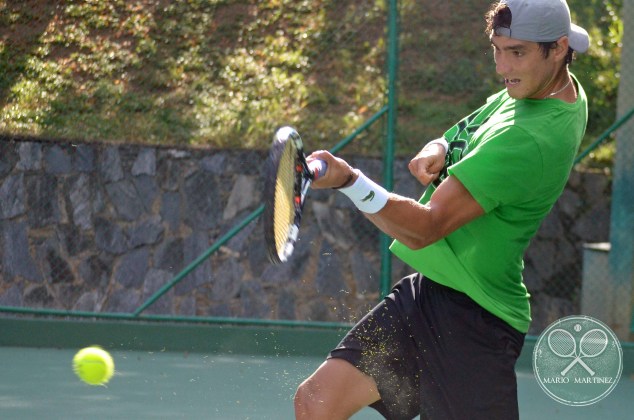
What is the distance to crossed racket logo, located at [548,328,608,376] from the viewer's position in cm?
574

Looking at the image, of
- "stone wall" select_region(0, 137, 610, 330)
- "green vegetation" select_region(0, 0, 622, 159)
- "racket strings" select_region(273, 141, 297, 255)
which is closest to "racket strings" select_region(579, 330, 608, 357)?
"stone wall" select_region(0, 137, 610, 330)

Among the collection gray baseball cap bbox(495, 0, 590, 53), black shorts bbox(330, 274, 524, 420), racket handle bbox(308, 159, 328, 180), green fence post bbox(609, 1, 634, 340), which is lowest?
green fence post bbox(609, 1, 634, 340)

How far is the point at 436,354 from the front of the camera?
117 inches

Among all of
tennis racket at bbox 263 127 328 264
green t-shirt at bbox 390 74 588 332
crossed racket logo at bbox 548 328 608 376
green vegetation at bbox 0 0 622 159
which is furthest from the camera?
green vegetation at bbox 0 0 622 159

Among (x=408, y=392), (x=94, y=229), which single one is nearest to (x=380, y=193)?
(x=408, y=392)

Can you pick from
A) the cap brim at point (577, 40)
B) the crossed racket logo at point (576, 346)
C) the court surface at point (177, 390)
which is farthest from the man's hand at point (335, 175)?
the crossed racket logo at point (576, 346)

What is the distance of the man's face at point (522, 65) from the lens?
2.76 metres

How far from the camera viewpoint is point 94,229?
7.12 m

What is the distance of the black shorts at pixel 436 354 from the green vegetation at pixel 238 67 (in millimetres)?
4430

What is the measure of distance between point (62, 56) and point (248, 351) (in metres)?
2.69

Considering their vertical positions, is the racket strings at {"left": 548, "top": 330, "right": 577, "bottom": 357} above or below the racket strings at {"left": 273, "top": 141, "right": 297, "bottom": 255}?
below

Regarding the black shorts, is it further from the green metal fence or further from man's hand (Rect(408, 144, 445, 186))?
the green metal fence

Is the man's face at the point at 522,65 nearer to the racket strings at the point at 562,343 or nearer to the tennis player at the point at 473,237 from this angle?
the tennis player at the point at 473,237

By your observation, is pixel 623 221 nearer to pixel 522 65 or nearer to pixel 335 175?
pixel 522 65
